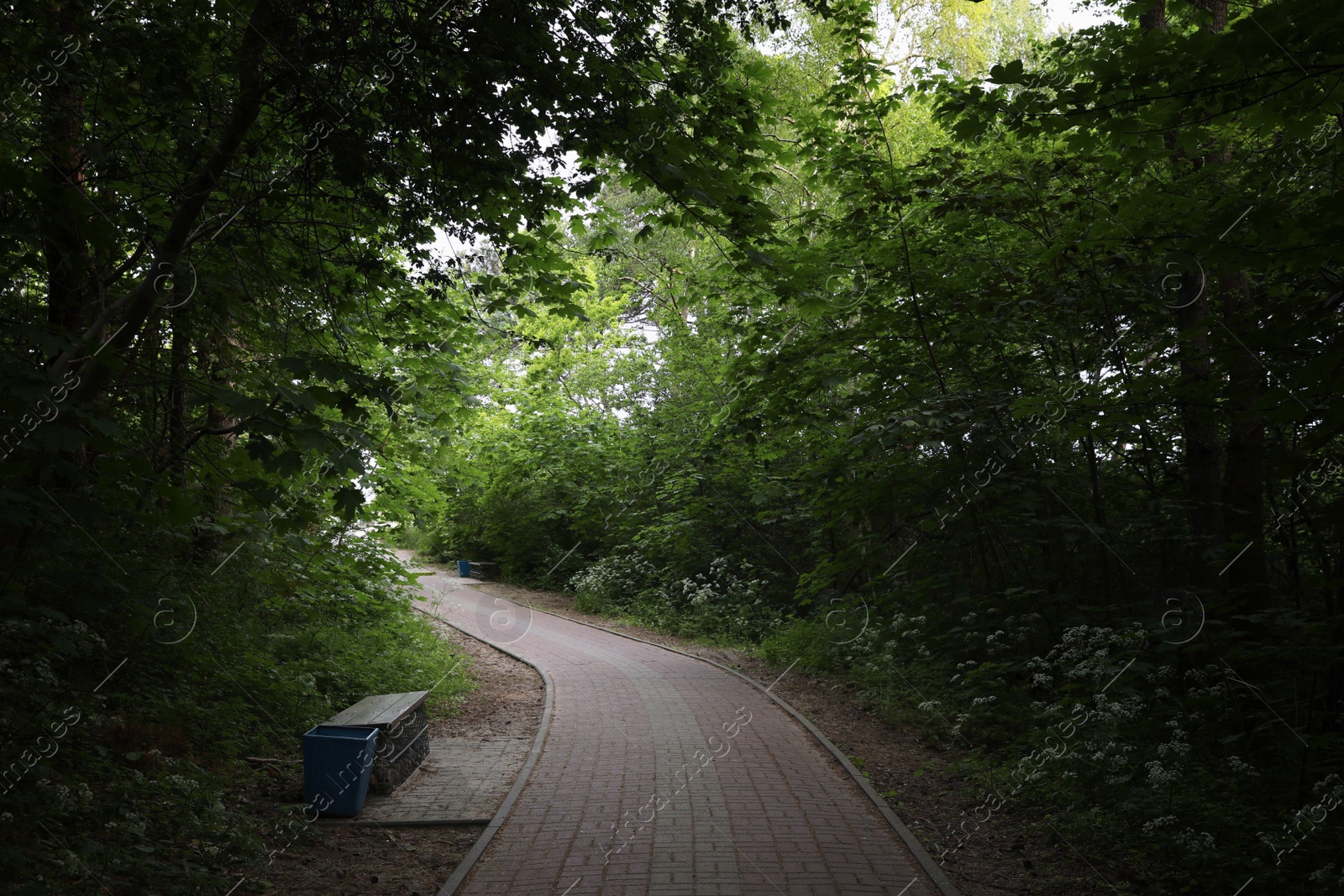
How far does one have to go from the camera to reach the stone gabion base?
7.26 metres

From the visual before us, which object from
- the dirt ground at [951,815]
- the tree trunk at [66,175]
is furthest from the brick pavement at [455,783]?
the tree trunk at [66,175]

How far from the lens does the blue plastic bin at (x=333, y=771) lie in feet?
21.7

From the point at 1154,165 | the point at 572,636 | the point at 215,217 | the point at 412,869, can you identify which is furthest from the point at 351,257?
the point at 572,636

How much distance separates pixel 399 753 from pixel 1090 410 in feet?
23.3

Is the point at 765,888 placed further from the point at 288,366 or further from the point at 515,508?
the point at 515,508

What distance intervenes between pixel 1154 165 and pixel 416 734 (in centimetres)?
948

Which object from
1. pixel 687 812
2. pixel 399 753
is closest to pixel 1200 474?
pixel 687 812

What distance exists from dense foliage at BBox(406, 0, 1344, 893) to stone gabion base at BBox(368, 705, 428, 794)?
3.95 metres

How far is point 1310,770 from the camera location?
558 cm

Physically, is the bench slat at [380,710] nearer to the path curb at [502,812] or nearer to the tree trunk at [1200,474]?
the path curb at [502,812]

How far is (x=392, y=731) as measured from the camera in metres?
7.39

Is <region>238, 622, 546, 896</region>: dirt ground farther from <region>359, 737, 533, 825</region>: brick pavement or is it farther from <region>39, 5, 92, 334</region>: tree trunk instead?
<region>39, 5, 92, 334</region>: tree trunk

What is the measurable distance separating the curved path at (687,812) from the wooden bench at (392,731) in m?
1.25

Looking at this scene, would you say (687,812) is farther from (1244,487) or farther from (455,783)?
(1244,487)
